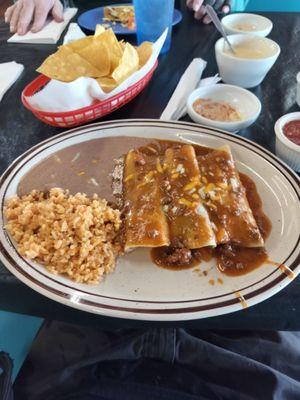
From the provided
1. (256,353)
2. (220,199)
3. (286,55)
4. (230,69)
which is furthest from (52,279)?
(286,55)

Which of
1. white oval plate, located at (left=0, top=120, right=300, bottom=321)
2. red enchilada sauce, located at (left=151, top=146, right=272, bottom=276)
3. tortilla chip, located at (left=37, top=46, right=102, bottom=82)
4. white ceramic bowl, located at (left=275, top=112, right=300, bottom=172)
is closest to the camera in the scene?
white oval plate, located at (left=0, top=120, right=300, bottom=321)

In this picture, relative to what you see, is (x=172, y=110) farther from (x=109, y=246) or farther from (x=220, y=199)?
(x=109, y=246)

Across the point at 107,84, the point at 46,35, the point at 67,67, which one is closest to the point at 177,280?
the point at 107,84

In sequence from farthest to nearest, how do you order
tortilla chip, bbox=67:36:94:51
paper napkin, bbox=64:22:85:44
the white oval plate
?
paper napkin, bbox=64:22:85:44, tortilla chip, bbox=67:36:94:51, the white oval plate

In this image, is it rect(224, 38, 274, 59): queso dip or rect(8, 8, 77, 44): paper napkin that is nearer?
rect(224, 38, 274, 59): queso dip

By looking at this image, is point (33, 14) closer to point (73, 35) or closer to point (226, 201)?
point (73, 35)

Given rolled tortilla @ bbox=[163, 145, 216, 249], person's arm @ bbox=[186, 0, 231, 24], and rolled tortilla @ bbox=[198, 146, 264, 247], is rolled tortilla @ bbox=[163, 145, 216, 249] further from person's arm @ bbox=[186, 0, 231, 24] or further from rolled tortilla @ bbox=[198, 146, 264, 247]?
person's arm @ bbox=[186, 0, 231, 24]

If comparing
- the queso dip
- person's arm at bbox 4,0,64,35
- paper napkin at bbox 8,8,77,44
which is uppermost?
person's arm at bbox 4,0,64,35

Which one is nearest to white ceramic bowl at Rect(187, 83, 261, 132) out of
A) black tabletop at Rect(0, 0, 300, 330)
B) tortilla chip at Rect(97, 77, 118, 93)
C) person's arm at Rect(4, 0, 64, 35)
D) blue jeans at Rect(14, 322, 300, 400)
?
black tabletop at Rect(0, 0, 300, 330)
